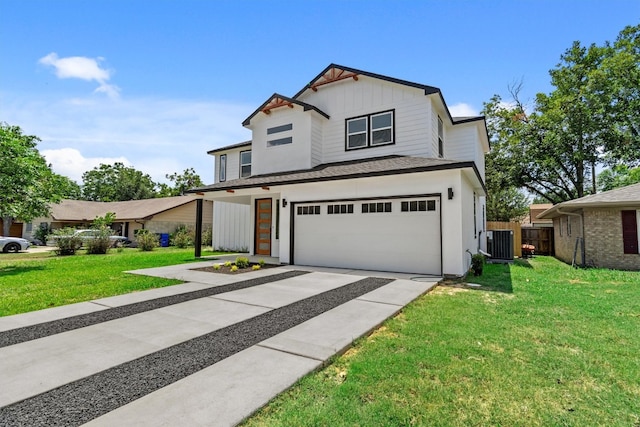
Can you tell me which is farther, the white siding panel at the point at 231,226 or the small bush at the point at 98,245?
the white siding panel at the point at 231,226

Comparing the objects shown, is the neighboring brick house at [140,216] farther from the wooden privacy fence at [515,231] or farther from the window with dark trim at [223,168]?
the wooden privacy fence at [515,231]

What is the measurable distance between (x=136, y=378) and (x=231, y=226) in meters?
15.7

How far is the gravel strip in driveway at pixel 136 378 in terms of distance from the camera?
2.32 meters

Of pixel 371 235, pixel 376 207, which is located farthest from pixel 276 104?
pixel 371 235

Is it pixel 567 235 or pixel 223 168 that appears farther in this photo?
pixel 223 168

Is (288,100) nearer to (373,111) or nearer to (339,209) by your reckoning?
(373,111)

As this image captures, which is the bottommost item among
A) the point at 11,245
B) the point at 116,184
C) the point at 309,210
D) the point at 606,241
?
the point at 11,245

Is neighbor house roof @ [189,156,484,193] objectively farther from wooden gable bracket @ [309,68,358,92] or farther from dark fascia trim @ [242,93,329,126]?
wooden gable bracket @ [309,68,358,92]

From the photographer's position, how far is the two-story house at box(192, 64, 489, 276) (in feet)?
29.0

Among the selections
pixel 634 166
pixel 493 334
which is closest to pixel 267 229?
pixel 493 334

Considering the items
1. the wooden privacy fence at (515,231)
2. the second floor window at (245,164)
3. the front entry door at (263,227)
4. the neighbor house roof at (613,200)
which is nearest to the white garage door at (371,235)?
the front entry door at (263,227)

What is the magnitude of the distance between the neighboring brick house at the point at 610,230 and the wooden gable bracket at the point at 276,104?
12.0 m

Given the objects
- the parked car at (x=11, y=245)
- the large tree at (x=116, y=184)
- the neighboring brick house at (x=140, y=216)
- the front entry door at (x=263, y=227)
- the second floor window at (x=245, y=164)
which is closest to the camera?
the front entry door at (x=263, y=227)

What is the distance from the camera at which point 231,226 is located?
59.7 feet
